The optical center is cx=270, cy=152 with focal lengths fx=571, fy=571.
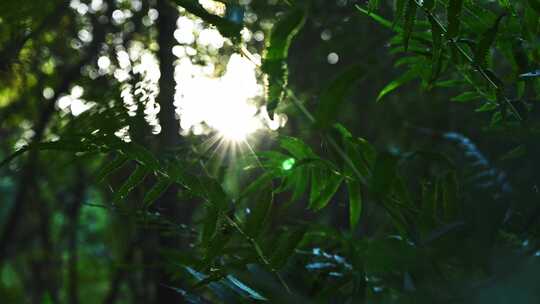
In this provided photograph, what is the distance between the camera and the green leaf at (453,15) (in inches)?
15.1

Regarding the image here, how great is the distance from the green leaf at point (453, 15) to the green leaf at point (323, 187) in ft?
0.52

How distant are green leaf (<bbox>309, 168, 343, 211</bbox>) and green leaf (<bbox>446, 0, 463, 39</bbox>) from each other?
0.16 meters

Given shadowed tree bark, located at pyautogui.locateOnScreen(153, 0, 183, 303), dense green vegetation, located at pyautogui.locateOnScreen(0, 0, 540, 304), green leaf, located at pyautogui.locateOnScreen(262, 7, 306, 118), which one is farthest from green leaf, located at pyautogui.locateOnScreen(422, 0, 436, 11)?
shadowed tree bark, located at pyautogui.locateOnScreen(153, 0, 183, 303)

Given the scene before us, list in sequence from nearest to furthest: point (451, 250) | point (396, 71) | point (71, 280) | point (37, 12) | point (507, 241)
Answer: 1. point (451, 250)
2. point (507, 241)
3. point (37, 12)
4. point (396, 71)
5. point (71, 280)

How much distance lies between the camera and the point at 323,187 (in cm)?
Answer: 55

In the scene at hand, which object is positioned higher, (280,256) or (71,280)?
(71,280)

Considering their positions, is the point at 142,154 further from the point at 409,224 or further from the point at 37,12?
the point at 37,12

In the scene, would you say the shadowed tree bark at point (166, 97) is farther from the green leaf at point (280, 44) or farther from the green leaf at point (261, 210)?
the green leaf at point (280, 44)

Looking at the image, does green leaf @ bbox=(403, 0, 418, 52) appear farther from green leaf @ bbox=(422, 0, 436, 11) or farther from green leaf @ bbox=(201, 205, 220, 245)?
green leaf @ bbox=(201, 205, 220, 245)

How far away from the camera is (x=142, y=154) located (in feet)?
1.33

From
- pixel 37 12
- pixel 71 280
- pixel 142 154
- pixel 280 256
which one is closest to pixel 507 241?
pixel 280 256

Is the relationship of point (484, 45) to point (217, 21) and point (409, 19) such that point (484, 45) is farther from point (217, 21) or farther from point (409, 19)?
point (217, 21)

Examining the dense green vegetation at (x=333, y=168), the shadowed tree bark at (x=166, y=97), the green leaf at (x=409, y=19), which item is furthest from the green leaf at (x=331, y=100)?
the shadowed tree bark at (x=166, y=97)

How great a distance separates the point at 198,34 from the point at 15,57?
28 cm
